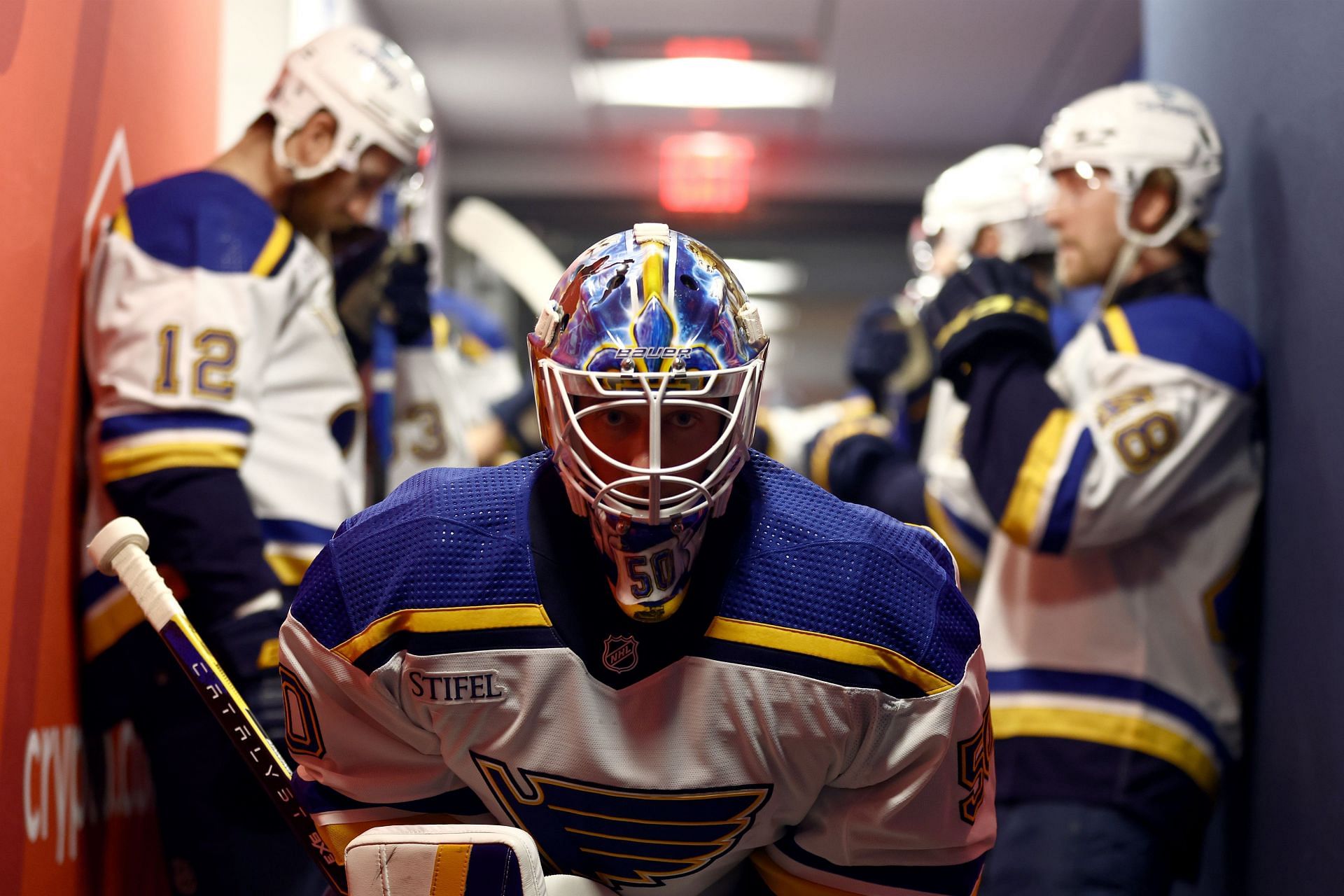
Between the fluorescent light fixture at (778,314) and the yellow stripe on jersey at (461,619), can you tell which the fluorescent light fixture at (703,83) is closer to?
the fluorescent light fixture at (778,314)

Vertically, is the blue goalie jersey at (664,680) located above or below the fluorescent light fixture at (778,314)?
below

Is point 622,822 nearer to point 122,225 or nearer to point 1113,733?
point 1113,733

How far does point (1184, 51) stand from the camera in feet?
8.19

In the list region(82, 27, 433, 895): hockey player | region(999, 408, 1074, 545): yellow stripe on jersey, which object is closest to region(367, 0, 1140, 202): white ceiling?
region(82, 27, 433, 895): hockey player

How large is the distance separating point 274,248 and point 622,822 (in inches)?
40.6

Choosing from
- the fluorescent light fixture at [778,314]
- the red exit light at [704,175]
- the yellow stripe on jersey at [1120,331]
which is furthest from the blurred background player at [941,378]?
the fluorescent light fixture at [778,314]

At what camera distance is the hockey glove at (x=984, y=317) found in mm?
1962

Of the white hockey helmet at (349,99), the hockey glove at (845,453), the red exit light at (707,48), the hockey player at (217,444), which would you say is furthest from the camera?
the red exit light at (707,48)

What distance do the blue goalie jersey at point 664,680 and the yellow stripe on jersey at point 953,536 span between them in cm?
95

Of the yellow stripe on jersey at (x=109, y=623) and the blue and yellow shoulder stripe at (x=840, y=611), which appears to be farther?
the yellow stripe on jersey at (x=109, y=623)

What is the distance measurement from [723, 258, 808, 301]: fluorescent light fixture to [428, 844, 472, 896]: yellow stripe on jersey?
5860mm

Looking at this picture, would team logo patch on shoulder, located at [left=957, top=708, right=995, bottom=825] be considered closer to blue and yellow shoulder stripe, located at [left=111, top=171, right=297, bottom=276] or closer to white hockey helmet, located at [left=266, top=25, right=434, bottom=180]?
blue and yellow shoulder stripe, located at [left=111, top=171, right=297, bottom=276]

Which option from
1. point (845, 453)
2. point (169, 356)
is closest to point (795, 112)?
point (845, 453)

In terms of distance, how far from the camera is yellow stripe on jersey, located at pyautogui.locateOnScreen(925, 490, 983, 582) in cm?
222
